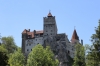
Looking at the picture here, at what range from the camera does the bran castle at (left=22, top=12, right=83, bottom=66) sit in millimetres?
94562

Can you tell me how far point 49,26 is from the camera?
100938mm

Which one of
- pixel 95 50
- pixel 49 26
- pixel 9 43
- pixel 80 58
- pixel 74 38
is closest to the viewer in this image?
pixel 95 50

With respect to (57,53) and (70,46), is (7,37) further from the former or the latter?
(70,46)

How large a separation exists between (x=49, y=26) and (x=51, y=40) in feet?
23.5

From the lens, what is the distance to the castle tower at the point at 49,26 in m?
99.4

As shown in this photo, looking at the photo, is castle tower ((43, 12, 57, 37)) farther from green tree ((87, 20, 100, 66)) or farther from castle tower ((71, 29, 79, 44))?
green tree ((87, 20, 100, 66))

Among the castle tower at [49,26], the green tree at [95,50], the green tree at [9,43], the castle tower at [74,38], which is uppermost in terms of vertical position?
the castle tower at [49,26]

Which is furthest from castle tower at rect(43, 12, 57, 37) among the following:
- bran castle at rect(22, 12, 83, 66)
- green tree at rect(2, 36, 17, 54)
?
green tree at rect(2, 36, 17, 54)

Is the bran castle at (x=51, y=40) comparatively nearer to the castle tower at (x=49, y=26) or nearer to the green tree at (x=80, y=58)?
the castle tower at (x=49, y=26)

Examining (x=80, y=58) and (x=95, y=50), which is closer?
(x=95, y=50)

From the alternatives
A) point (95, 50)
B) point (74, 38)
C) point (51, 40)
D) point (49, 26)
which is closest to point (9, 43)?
point (51, 40)

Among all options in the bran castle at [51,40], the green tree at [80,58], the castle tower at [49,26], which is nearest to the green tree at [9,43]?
the bran castle at [51,40]

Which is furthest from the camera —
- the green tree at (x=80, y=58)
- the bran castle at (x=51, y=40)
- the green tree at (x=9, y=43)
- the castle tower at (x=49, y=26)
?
the castle tower at (x=49, y=26)

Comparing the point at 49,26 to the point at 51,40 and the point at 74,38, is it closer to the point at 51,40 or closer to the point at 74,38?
the point at 51,40
